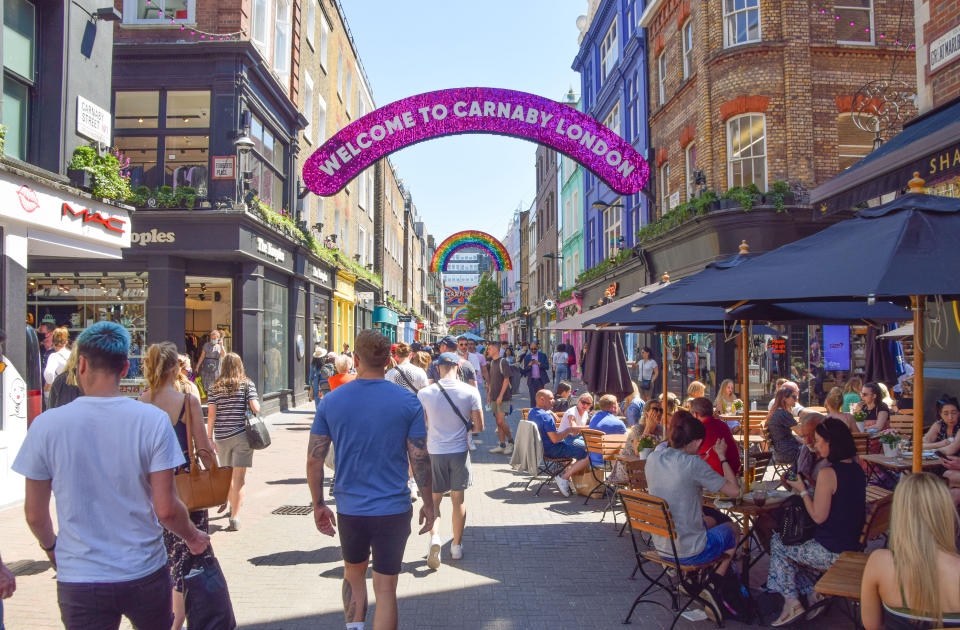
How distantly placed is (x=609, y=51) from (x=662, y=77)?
781 cm

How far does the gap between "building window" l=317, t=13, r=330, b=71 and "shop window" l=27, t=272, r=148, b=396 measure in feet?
35.3

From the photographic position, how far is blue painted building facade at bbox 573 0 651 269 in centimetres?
2236

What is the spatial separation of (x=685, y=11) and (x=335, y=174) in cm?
1110

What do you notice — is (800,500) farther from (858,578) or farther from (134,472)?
(134,472)

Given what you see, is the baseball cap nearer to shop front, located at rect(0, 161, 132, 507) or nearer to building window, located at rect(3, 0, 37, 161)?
shop front, located at rect(0, 161, 132, 507)

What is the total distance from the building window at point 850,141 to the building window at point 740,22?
9.40ft

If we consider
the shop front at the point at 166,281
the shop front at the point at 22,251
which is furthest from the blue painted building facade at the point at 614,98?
the shop front at the point at 22,251

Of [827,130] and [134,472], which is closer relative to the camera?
[134,472]

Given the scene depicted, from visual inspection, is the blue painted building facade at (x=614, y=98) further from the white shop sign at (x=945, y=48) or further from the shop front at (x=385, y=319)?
the white shop sign at (x=945, y=48)

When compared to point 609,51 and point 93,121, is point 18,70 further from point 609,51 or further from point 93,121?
point 609,51

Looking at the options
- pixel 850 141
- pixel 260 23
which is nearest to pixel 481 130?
pixel 260 23

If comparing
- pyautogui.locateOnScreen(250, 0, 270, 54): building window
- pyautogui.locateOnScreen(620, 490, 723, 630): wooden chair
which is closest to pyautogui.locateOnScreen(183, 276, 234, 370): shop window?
pyautogui.locateOnScreen(250, 0, 270, 54): building window

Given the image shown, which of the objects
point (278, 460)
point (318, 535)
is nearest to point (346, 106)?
point (278, 460)

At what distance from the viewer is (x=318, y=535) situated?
6613 millimetres
